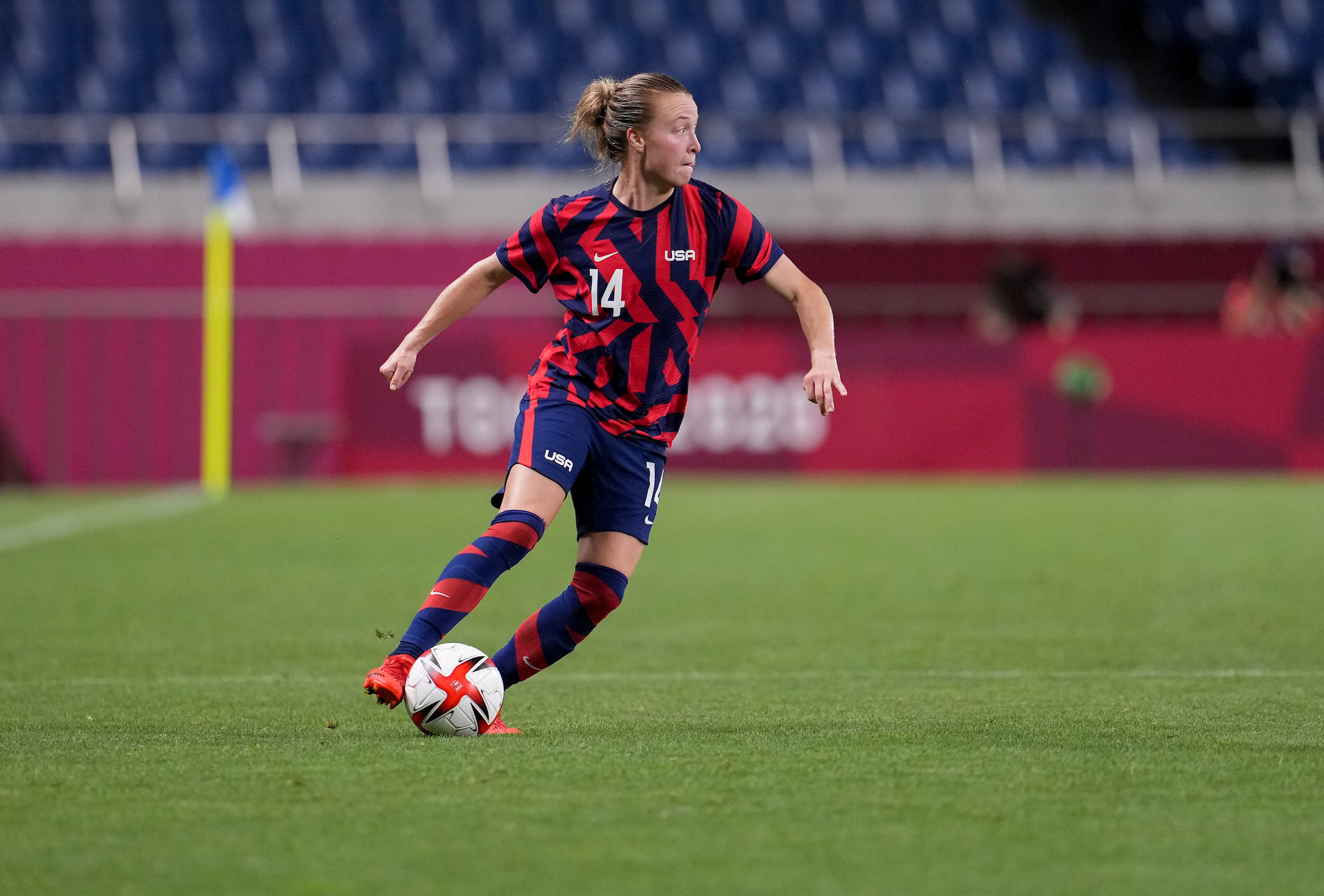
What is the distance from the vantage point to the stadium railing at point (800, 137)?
20.5 meters

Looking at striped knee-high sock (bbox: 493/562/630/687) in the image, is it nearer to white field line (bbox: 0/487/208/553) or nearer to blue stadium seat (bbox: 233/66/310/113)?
white field line (bbox: 0/487/208/553)

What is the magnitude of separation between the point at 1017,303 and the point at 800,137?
350 centimetres

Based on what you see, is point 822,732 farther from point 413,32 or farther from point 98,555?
point 413,32

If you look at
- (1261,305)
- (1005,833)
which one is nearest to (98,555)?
(1005,833)

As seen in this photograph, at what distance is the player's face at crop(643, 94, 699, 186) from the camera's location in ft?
17.2

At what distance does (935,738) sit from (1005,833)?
1.26 meters

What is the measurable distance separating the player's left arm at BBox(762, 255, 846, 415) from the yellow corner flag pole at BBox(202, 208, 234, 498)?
11.7 metres

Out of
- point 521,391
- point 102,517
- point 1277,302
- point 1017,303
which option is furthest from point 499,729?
point 1277,302

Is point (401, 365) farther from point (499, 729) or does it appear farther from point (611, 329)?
point (499, 729)

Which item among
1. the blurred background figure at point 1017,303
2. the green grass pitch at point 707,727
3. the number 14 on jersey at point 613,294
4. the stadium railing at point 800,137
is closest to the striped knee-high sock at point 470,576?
the green grass pitch at point 707,727

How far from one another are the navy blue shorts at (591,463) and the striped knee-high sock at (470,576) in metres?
0.14

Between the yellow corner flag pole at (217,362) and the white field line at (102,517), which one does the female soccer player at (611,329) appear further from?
the yellow corner flag pole at (217,362)

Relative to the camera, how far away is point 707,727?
17.6 feet

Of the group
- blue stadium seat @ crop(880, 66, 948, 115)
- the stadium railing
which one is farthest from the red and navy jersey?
blue stadium seat @ crop(880, 66, 948, 115)
